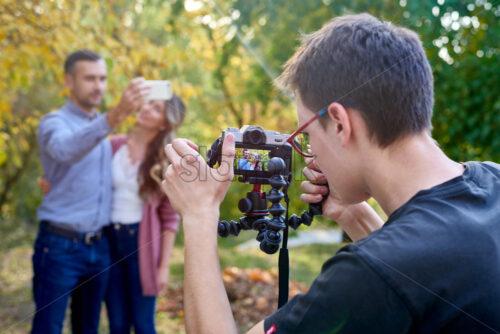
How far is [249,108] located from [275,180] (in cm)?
337

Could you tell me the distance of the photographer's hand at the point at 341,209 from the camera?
4.98ft

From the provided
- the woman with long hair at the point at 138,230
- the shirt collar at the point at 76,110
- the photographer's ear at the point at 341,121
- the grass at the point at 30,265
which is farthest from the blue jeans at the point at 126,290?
the photographer's ear at the point at 341,121

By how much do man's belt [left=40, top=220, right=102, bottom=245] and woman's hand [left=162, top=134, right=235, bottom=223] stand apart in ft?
5.24

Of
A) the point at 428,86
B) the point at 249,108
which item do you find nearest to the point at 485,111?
the point at 249,108

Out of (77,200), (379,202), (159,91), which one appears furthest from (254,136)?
(77,200)

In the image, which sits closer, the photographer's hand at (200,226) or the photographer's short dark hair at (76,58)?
the photographer's hand at (200,226)

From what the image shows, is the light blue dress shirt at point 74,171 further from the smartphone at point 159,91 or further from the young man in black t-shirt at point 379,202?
the young man in black t-shirt at point 379,202

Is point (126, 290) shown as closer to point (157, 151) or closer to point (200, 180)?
point (157, 151)

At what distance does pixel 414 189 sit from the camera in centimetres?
101

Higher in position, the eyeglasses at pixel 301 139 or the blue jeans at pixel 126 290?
the eyeglasses at pixel 301 139

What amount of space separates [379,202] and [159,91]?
1834mm

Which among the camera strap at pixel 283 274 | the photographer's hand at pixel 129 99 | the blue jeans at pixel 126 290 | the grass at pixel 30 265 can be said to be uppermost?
the photographer's hand at pixel 129 99

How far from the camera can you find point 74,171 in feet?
8.57

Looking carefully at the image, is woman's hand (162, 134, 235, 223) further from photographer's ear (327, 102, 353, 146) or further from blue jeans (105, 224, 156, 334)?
blue jeans (105, 224, 156, 334)
